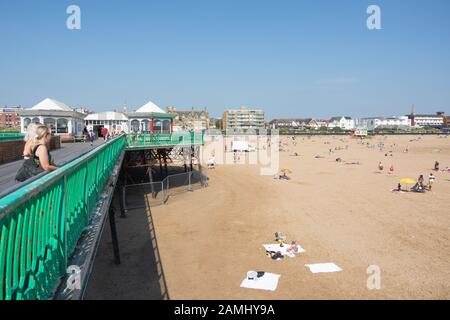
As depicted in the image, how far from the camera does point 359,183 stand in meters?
28.4

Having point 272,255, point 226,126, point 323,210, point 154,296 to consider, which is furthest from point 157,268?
point 226,126

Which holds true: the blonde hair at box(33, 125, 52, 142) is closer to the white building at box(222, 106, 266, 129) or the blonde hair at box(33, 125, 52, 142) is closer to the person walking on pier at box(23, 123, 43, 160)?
the person walking on pier at box(23, 123, 43, 160)

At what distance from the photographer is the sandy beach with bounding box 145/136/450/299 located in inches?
398

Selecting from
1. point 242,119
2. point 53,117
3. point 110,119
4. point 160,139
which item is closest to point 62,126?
point 53,117

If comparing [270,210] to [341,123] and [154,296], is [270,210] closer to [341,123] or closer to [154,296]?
[154,296]

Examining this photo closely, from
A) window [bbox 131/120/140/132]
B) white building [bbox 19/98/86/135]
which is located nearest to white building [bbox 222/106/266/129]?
window [bbox 131/120/140/132]

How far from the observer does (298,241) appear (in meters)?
13.9

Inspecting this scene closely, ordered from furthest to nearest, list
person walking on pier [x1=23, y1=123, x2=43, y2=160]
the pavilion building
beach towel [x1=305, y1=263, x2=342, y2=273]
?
the pavilion building
beach towel [x1=305, y1=263, x2=342, y2=273]
person walking on pier [x1=23, y1=123, x2=43, y2=160]

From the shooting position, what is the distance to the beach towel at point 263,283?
997 centimetres

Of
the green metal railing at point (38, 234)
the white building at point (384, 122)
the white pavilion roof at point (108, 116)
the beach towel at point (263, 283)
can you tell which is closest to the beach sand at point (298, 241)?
the beach towel at point (263, 283)

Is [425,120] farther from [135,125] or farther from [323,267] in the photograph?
[323,267]

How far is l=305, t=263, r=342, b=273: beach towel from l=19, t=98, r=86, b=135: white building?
17.5 metres

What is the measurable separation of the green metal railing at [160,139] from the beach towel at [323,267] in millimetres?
14258

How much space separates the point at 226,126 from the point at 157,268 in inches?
6643
